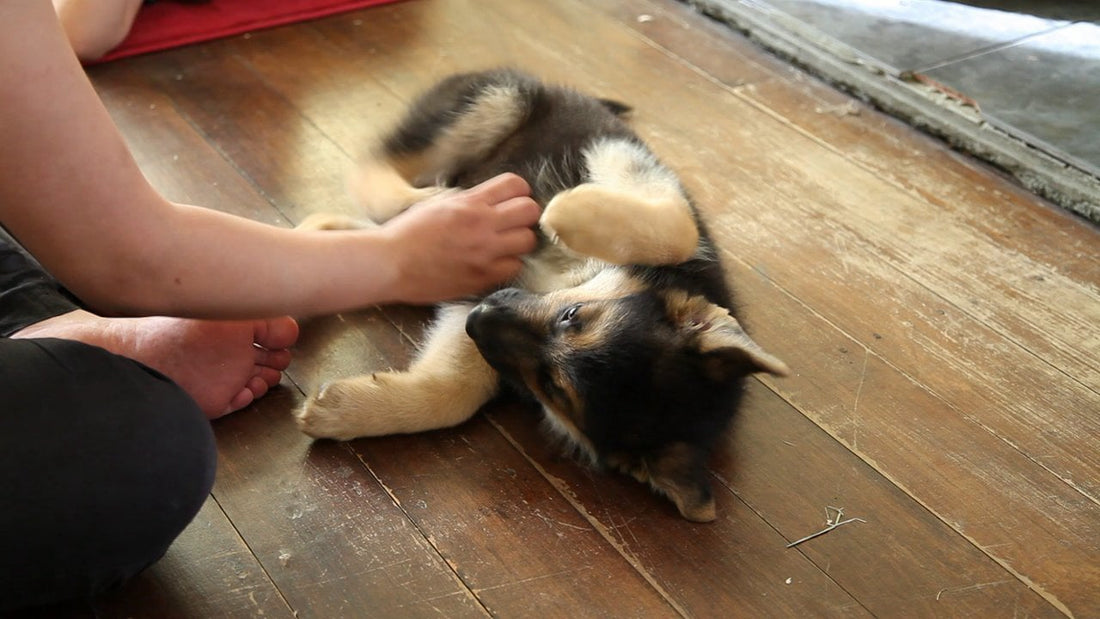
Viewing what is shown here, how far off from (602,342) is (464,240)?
34cm

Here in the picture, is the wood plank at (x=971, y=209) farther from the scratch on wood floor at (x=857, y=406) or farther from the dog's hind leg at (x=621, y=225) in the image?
the dog's hind leg at (x=621, y=225)

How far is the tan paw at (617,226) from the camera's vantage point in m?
1.83

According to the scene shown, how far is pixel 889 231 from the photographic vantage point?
2492mm

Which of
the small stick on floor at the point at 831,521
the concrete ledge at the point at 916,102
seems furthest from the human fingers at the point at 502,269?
the concrete ledge at the point at 916,102

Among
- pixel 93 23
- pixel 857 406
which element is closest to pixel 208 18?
pixel 93 23

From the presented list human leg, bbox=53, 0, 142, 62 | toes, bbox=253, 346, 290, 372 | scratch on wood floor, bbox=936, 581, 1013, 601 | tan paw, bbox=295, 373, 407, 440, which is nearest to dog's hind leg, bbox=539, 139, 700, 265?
tan paw, bbox=295, 373, 407, 440

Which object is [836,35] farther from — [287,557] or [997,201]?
[287,557]

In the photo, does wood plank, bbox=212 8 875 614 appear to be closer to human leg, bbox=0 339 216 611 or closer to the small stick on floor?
the small stick on floor

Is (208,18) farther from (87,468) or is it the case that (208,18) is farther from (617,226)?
(87,468)

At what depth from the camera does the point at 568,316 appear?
181cm

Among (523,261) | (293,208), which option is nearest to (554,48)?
(293,208)

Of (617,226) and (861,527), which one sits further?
(617,226)

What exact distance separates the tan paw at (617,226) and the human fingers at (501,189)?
0.13 metres

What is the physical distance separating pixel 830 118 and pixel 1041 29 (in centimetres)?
108
